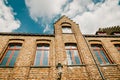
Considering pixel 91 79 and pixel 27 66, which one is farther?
pixel 27 66

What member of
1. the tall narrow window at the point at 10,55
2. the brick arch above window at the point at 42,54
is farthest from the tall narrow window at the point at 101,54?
the tall narrow window at the point at 10,55

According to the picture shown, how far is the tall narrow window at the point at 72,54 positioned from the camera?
934 centimetres

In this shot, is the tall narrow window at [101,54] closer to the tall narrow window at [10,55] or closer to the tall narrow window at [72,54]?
the tall narrow window at [72,54]

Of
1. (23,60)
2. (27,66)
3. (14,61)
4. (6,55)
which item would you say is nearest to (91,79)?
(27,66)

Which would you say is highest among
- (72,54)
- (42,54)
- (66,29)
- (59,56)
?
(66,29)

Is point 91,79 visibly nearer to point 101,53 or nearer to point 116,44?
point 101,53

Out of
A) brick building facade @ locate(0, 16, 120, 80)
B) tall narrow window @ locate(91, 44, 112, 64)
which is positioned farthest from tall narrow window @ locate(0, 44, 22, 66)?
tall narrow window @ locate(91, 44, 112, 64)

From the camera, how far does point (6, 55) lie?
377 inches

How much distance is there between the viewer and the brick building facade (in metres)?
8.02

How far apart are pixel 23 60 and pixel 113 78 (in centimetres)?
683

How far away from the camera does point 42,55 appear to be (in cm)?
→ 986

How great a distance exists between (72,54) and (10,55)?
5340 millimetres

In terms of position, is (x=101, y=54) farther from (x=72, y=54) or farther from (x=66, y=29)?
(x=66, y=29)

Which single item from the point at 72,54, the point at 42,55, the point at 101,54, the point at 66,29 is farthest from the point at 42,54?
the point at 101,54
